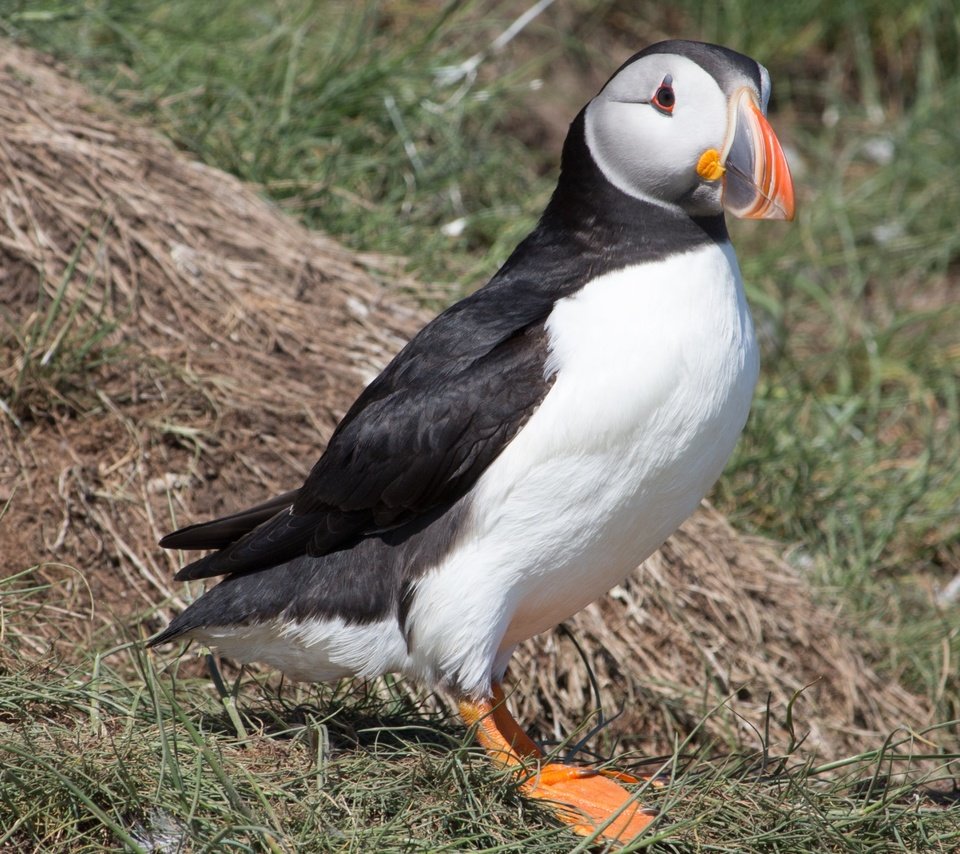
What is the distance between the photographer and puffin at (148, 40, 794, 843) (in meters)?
2.98

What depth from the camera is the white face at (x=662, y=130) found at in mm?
3039

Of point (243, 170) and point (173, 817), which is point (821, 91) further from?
point (173, 817)

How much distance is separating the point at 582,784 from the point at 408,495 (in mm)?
782

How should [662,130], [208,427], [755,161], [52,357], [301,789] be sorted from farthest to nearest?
[208,427] < [52,357] < [662,130] < [755,161] < [301,789]

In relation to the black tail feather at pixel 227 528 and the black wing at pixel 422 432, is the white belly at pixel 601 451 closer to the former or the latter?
the black wing at pixel 422 432

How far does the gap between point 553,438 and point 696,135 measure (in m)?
0.77

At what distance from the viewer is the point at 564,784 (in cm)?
303

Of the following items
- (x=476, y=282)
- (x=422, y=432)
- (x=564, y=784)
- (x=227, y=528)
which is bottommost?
(x=564, y=784)

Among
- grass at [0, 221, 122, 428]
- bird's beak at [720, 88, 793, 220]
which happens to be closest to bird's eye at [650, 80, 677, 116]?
bird's beak at [720, 88, 793, 220]

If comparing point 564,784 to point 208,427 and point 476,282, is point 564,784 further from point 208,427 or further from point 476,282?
point 476,282

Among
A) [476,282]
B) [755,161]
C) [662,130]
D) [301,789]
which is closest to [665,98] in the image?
[662,130]

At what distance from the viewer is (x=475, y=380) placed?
311 cm

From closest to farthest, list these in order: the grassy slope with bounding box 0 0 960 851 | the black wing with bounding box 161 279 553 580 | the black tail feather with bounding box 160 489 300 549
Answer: the grassy slope with bounding box 0 0 960 851 < the black wing with bounding box 161 279 553 580 < the black tail feather with bounding box 160 489 300 549

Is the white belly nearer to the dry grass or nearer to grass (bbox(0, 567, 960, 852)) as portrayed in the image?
grass (bbox(0, 567, 960, 852))
